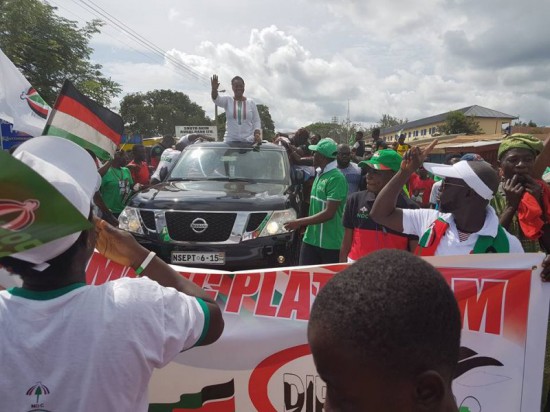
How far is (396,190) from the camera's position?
2854 millimetres

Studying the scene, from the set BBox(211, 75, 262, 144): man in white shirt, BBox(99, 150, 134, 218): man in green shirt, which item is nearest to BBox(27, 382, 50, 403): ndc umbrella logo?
BBox(99, 150, 134, 218): man in green shirt

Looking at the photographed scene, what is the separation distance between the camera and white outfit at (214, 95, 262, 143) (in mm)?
8352

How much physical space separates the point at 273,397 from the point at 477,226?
58.1 inches

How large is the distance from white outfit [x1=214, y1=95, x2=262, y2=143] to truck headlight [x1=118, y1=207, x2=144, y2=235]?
11.1ft

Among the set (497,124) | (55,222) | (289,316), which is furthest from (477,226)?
(497,124)

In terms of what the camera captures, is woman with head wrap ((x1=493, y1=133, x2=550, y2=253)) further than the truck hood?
No

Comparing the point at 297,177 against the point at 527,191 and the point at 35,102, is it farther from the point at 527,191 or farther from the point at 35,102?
the point at 35,102

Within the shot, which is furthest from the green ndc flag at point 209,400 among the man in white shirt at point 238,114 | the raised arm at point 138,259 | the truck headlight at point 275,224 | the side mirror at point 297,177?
the man in white shirt at point 238,114

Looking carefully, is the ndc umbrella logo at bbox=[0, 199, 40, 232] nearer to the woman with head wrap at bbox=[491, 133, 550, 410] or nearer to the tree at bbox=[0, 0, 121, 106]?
the woman with head wrap at bbox=[491, 133, 550, 410]

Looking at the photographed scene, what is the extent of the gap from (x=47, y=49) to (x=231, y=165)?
59.5 ft

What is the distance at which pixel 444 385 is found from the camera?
0.94 m

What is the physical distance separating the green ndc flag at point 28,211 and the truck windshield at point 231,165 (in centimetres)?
508

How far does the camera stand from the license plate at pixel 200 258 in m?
4.86

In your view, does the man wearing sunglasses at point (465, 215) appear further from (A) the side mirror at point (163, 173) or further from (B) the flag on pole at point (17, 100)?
(A) the side mirror at point (163, 173)
